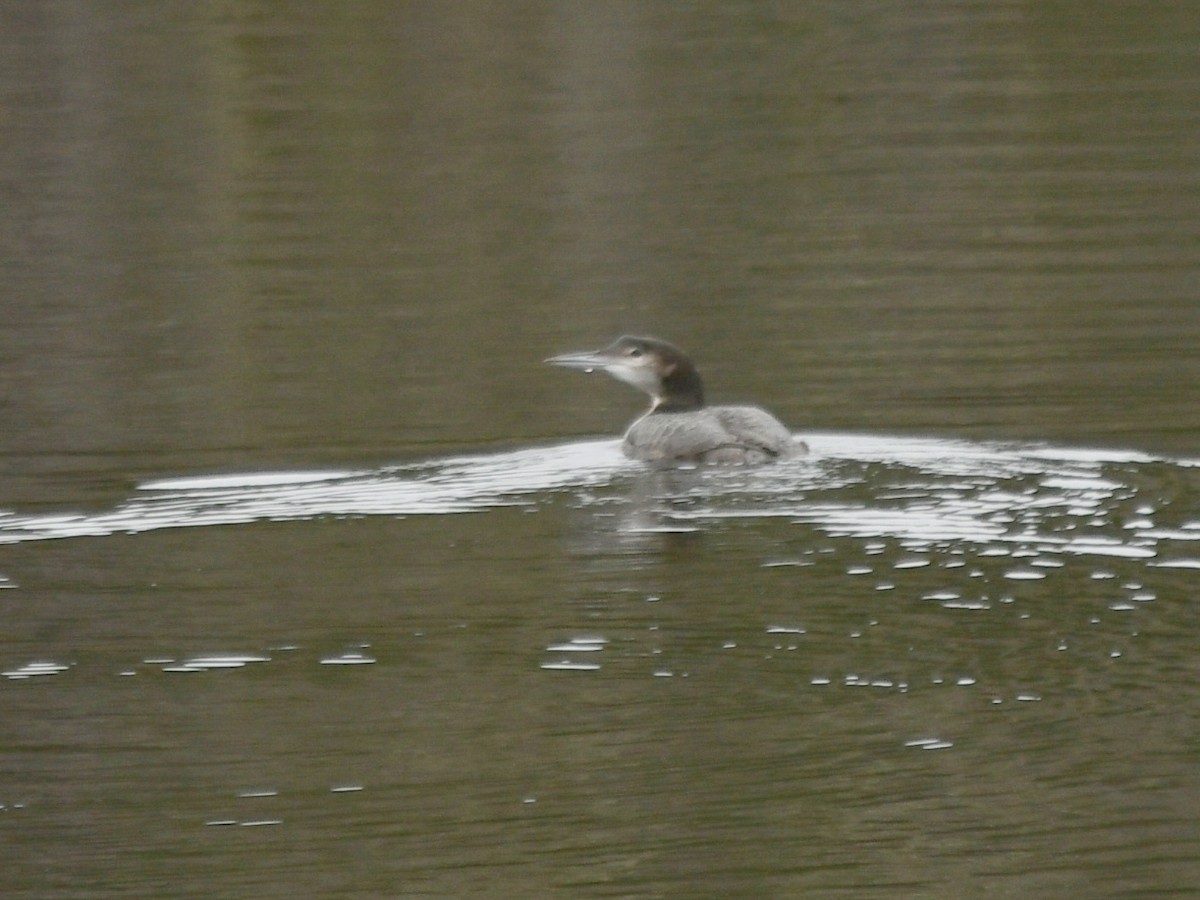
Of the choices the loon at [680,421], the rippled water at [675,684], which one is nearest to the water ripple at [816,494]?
the rippled water at [675,684]

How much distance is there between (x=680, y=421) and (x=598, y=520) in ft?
4.90

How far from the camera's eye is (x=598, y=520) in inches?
431

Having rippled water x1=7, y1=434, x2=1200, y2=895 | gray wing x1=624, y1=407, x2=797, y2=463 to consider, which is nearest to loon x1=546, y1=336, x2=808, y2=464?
gray wing x1=624, y1=407, x2=797, y2=463

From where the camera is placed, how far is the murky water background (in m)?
7.33

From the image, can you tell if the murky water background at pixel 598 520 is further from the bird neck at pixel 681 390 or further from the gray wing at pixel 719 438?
the bird neck at pixel 681 390

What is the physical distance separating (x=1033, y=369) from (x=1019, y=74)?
15.6 metres

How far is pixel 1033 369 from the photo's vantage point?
580 inches

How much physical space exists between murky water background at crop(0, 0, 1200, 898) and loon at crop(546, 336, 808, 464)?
0.16m

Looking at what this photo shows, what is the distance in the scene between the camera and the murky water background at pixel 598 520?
24.0ft

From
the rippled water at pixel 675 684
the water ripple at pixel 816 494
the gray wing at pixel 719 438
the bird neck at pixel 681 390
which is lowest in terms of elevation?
the rippled water at pixel 675 684

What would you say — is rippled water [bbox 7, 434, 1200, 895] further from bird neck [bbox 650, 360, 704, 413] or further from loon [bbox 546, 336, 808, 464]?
bird neck [bbox 650, 360, 704, 413]

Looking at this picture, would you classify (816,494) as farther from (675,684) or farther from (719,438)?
(675,684)

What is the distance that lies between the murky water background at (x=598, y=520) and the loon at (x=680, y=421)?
16 centimetres

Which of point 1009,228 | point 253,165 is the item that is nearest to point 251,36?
point 253,165
